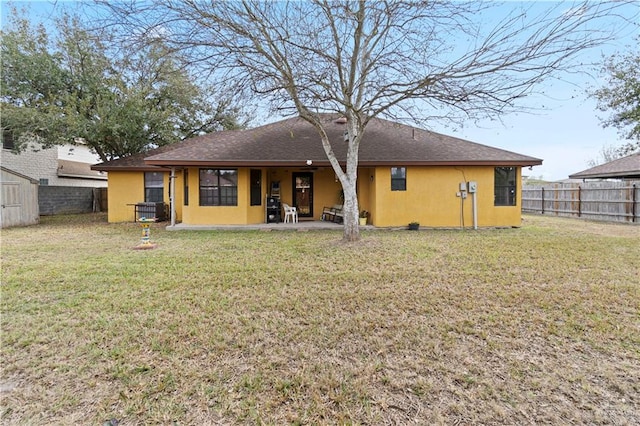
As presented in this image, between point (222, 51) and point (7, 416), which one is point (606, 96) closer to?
point (222, 51)

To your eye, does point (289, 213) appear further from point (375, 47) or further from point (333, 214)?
point (375, 47)

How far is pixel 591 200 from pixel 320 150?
1228cm

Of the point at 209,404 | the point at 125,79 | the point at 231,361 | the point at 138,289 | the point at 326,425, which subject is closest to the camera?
the point at 326,425

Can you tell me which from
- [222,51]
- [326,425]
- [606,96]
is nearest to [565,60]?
[222,51]

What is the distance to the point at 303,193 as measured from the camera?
13.1m

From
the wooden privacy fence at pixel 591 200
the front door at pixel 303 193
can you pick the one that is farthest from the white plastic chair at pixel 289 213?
the wooden privacy fence at pixel 591 200

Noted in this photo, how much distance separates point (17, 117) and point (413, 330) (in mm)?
14963

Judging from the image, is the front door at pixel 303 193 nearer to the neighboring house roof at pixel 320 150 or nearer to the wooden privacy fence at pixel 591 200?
the neighboring house roof at pixel 320 150

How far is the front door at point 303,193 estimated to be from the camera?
13.0 m

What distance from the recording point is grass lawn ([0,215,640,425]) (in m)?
2.19

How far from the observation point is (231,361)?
8.94 ft

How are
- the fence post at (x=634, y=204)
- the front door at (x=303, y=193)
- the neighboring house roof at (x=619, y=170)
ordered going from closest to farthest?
the fence post at (x=634, y=204)
the front door at (x=303, y=193)
the neighboring house roof at (x=619, y=170)

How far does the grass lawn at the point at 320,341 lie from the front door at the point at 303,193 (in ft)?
23.0

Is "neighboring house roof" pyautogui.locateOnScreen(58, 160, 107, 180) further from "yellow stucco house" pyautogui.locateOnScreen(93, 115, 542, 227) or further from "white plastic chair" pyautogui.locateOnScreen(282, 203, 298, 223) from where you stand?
"white plastic chair" pyautogui.locateOnScreen(282, 203, 298, 223)
